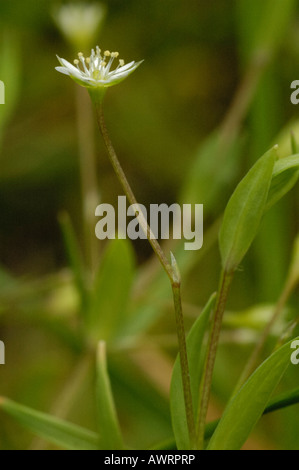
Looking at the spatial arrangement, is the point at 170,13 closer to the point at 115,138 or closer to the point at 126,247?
the point at 115,138

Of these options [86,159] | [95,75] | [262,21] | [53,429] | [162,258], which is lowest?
[53,429]

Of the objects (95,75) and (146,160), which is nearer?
(95,75)

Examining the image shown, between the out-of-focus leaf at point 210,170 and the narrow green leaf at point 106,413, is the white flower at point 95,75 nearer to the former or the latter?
the narrow green leaf at point 106,413

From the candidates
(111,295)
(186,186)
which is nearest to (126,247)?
(111,295)

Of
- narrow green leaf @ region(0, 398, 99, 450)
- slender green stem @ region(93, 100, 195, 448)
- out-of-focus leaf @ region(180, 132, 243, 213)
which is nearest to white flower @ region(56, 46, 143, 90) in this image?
slender green stem @ region(93, 100, 195, 448)

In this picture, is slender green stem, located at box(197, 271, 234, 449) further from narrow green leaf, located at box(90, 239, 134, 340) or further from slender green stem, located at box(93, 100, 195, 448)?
narrow green leaf, located at box(90, 239, 134, 340)

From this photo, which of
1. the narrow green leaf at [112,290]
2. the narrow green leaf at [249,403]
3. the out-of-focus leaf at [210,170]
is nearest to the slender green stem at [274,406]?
the narrow green leaf at [249,403]

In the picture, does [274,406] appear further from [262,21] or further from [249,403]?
[262,21]

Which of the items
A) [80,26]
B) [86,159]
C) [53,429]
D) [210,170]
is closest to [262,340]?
[53,429]
